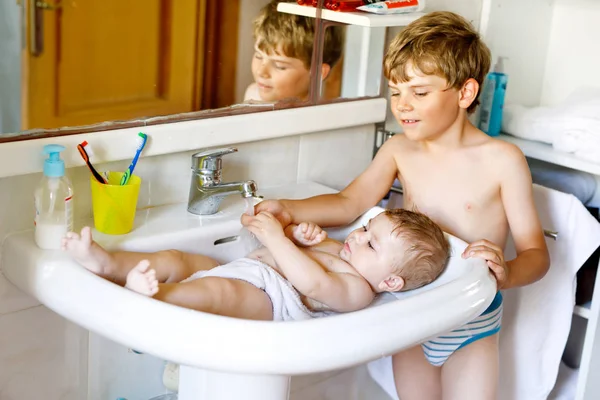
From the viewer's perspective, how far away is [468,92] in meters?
1.63

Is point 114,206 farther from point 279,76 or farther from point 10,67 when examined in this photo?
point 279,76

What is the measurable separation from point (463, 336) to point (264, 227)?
0.53 metres

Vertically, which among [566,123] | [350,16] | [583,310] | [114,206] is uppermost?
[350,16]

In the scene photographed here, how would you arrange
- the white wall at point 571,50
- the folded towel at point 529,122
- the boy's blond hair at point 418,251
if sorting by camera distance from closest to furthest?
the boy's blond hair at point 418,251, the folded towel at point 529,122, the white wall at point 571,50

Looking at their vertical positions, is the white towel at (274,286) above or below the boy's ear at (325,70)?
below

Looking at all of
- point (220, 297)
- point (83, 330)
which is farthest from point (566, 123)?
point (83, 330)

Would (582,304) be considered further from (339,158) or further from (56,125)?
(56,125)

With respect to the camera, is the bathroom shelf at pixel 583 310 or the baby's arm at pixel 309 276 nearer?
the baby's arm at pixel 309 276

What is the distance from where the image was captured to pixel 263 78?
1673 mm

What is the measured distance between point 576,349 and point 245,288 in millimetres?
1294

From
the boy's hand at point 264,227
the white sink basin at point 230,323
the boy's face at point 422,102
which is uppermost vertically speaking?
the boy's face at point 422,102

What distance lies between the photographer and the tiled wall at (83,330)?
1.41 metres

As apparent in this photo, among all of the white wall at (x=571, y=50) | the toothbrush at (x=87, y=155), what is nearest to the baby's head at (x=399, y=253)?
the toothbrush at (x=87, y=155)

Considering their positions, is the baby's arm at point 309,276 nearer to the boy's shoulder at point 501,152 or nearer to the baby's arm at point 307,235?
the baby's arm at point 307,235
